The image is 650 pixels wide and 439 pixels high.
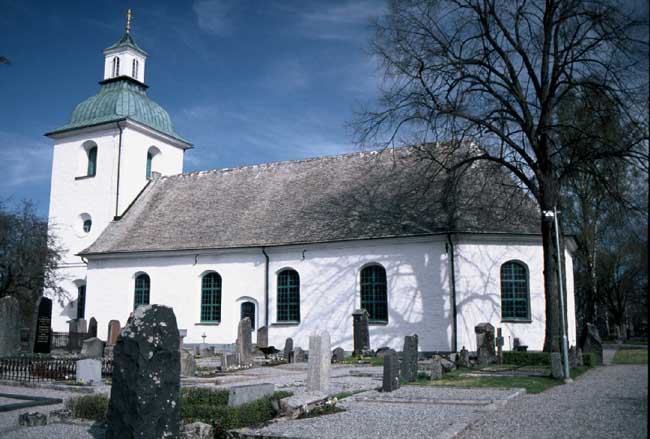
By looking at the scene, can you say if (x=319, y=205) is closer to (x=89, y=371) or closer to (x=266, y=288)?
(x=266, y=288)

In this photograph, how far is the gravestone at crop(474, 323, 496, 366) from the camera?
1931 cm

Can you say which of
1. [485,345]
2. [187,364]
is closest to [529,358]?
[485,345]

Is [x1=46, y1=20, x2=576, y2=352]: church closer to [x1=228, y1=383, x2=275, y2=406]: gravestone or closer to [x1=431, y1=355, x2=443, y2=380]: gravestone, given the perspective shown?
[x1=431, y1=355, x2=443, y2=380]: gravestone

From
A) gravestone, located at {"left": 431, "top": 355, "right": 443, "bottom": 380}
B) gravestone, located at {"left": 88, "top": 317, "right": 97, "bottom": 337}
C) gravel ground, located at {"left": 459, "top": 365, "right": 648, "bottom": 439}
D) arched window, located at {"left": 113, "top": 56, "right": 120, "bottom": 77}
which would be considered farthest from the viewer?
arched window, located at {"left": 113, "top": 56, "right": 120, "bottom": 77}

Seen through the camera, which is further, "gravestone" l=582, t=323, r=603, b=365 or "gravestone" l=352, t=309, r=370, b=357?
"gravestone" l=352, t=309, r=370, b=357

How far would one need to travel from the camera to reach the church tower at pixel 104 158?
33.7 meters

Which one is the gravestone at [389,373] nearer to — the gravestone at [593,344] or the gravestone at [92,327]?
the gravestone at [593,344]

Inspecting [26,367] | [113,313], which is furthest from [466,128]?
[113,313]

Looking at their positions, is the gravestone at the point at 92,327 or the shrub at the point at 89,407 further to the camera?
the gravestone at the point at 92,327

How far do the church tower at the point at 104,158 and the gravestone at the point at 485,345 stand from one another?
71.5 feet

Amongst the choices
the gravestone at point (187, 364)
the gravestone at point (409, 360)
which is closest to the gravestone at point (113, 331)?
the gravestone at point (187, 364)

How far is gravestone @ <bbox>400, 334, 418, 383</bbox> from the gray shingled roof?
7.88 metres

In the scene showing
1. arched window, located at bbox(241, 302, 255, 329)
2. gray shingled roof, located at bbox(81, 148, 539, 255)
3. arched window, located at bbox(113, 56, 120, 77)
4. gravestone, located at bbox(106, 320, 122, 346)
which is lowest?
gravestone, located at bbox(106, 320, 122, 346)

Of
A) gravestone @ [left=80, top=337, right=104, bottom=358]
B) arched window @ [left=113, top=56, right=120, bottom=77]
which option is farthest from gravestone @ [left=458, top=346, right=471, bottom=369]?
arched window @ [left=113, top=56, right=120, bottom=77]
